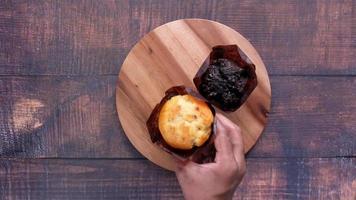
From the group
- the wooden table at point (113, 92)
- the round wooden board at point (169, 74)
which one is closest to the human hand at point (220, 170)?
the round wooden board at point (169, 74)

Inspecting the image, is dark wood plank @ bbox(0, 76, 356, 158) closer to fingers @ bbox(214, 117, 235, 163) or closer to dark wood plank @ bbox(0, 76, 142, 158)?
dark wood plank @ bbox(0, 76, 142, 158)

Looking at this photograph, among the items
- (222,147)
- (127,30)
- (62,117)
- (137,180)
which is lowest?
(137,180)

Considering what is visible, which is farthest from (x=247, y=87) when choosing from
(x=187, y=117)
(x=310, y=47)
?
(x=310, y=47)

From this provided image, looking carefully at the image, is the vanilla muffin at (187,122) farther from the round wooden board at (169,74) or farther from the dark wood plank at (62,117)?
the dark wood plank at (62,117)

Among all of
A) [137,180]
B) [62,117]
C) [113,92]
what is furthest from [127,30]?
[137,180]

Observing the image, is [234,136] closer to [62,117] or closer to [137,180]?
[137,180]
